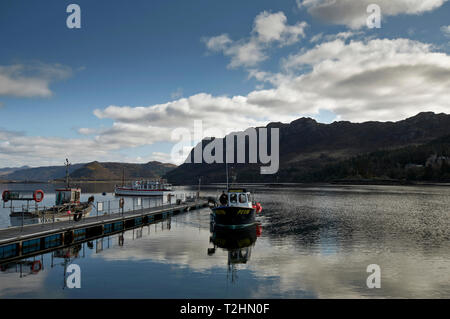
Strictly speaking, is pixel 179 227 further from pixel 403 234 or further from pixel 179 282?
pixel 403 234

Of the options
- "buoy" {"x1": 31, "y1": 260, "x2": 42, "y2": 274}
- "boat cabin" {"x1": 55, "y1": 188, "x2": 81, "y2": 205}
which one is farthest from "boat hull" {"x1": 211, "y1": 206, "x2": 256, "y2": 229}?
"boat cabin" {"x1": 55, "y1": 188, "x2": 81, "y2": 205}

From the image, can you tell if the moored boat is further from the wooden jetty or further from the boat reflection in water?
the boat reflection in water

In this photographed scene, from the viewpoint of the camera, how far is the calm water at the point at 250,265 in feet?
69.2

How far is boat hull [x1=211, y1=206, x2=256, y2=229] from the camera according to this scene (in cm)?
4200

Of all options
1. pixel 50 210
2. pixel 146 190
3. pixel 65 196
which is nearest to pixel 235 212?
pixel 50 210

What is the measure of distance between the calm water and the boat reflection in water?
0.34 ft

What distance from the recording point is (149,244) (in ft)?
121

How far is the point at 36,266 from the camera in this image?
86.5 feet

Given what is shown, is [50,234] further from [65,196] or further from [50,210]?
[65,196]

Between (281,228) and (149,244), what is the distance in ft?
67.8

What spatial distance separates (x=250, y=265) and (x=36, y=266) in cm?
1748

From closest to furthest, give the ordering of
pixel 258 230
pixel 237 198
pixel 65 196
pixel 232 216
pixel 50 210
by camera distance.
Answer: pixel 232 216 < pixel 237 198 < pixel 258 230 < pixel 50 210 < pixel 65 196
